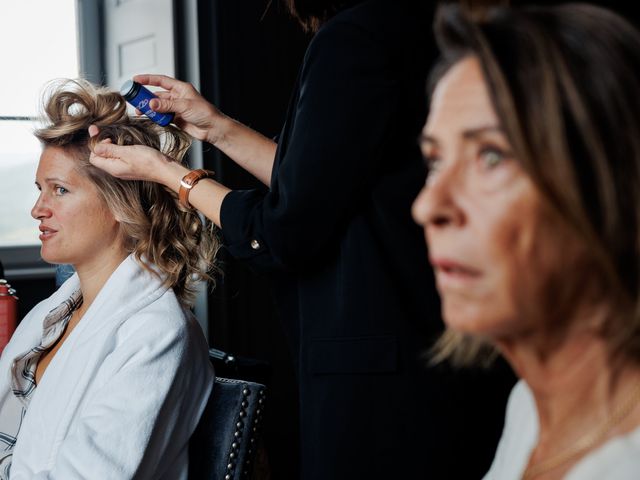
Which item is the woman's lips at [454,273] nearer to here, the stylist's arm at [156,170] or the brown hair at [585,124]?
the brown hair at [585,124]

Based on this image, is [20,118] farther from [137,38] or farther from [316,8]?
[316,8]

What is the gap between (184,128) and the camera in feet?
6.28

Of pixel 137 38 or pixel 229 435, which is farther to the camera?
pixel 137 38

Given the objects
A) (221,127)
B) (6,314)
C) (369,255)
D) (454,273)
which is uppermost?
(454,273)

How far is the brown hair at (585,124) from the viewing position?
673 millimetres

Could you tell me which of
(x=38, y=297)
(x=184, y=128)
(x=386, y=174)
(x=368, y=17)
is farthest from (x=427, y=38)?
(x=38, y=297)

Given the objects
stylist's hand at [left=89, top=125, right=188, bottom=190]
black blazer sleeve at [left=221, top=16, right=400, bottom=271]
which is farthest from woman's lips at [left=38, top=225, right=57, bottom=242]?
black blazer sleeve at [left=221, top=16, right=400, bottom=271]

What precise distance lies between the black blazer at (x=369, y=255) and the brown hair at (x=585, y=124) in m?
0.70

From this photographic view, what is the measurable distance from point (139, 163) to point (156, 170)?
0.17 ft

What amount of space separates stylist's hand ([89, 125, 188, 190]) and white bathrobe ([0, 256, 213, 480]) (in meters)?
0.26

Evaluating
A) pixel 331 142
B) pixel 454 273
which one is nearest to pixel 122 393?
pixel 331 142

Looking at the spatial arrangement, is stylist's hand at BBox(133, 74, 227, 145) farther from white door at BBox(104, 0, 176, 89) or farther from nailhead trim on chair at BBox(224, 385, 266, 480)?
white door at BBox(104, 0, 176, 89)

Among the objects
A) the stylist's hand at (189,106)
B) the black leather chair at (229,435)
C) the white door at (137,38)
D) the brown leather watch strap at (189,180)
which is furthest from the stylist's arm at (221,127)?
the white door at (137,38)

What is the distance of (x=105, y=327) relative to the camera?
72.1 inches
